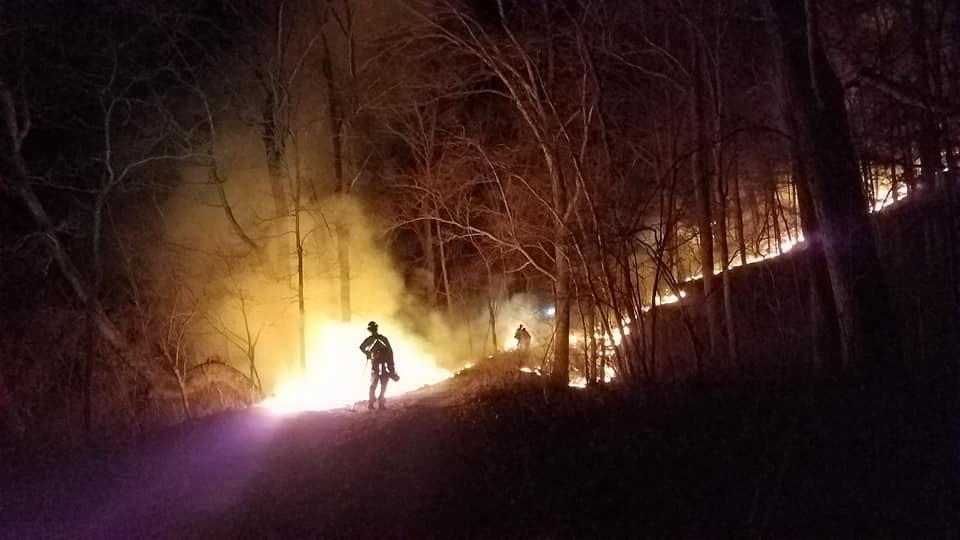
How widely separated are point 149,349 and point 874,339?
1817 cm

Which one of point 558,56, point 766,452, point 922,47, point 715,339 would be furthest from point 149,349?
point 922,47

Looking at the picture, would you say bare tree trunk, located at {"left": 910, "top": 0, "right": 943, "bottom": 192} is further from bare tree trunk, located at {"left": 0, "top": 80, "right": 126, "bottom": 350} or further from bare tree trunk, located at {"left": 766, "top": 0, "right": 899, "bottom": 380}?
bare tree trunk, located at {"left": 0, "top": 80, "right": 126, "bottom": 350}

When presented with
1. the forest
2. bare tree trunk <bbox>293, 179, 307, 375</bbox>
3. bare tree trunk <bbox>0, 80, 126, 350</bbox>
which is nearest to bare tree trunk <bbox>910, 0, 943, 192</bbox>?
the forest

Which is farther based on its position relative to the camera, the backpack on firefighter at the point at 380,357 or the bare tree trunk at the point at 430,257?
the bare tree trunk at the point at 430,257

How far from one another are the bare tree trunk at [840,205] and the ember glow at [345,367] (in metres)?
12.6

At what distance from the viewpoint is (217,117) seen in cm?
2369

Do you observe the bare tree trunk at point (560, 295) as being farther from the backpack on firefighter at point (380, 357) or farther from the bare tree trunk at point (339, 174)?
the bare tree trunk at point (339, 174)

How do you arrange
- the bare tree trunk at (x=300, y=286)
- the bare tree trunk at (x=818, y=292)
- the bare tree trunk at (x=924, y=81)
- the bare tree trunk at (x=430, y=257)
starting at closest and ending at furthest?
the bare tree trunk at (x=818, y=292), the bare tree trunk at (x=924, y=81), the bare tree trunk at (x=300, y=286), the bare tree trunk at (x=430, y=257)

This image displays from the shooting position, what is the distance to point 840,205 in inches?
391

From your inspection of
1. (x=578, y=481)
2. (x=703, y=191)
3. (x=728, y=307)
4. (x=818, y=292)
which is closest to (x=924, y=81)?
(x=818, y=292)

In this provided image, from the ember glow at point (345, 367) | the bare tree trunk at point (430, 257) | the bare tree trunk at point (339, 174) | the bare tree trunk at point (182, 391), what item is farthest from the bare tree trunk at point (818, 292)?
the bare tree trunk at point (430, 257)

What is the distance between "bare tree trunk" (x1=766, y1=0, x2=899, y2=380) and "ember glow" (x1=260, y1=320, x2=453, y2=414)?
12.6 m

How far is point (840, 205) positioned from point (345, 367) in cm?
1757

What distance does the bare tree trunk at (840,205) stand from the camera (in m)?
9.72
